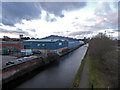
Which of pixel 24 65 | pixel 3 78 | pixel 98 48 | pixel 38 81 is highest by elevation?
pixel 98 48

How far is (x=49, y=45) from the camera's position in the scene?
16.8 meters

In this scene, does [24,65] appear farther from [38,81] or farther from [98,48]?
[98,48]

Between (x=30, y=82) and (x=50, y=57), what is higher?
(x=50, y=57)

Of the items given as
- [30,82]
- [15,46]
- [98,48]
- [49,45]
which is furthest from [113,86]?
[15,46]

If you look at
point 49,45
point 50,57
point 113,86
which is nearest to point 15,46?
point 49,45

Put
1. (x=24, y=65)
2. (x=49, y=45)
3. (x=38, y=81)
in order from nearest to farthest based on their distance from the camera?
(x=38, y=81), (x=24, y=65), (x=49, y=45)

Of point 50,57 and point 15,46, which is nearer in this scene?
point 50,57

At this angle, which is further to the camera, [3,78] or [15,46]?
[15,46]

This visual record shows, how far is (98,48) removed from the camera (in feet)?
36.7

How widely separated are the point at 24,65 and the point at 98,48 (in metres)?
11.7

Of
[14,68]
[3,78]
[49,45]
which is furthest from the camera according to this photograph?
[49,45]

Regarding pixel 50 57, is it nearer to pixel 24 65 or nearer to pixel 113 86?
pixel 24 65

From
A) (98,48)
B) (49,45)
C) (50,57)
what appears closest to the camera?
(98,48)

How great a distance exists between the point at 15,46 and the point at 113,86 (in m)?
21.8
